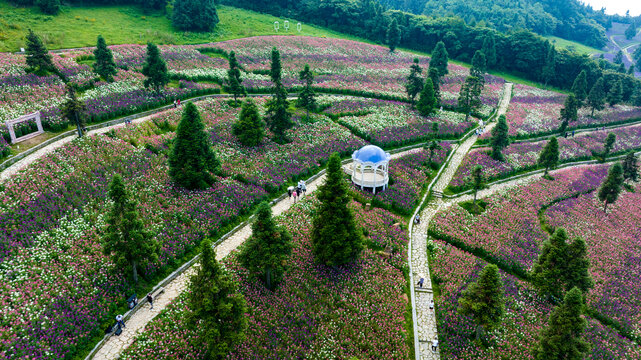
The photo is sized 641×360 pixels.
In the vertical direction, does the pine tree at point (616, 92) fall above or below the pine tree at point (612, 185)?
above

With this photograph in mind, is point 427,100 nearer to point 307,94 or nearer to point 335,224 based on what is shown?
point 307,94

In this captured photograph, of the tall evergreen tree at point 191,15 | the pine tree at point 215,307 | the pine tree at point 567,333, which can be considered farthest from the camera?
the tall evergreen tree at point 191,15

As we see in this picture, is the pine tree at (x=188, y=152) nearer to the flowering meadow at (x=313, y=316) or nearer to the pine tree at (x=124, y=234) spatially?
the flowering meadow at (x=313, y=316)

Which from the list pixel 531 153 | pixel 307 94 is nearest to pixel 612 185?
pixel 531 153

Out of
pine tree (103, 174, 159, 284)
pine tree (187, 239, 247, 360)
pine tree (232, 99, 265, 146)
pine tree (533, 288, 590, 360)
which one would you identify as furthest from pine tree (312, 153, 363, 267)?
pine tree (232, 99, 265, 146)

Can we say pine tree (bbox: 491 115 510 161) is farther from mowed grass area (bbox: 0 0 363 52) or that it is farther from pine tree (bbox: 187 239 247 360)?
mowed grass area (bbox: 0 0 363 52)

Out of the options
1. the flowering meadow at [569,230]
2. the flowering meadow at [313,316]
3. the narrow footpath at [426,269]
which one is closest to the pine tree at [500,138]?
the narrow footpath at [426,269]

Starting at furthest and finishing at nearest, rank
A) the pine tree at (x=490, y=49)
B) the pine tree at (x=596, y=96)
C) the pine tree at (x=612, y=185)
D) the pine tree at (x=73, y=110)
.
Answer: the pine tree at (x=490, y=49)
the pine tree at (x=596, y=96)
the pine tree at (x=612, y=185)
the pine tree at (x=73, y=110)
